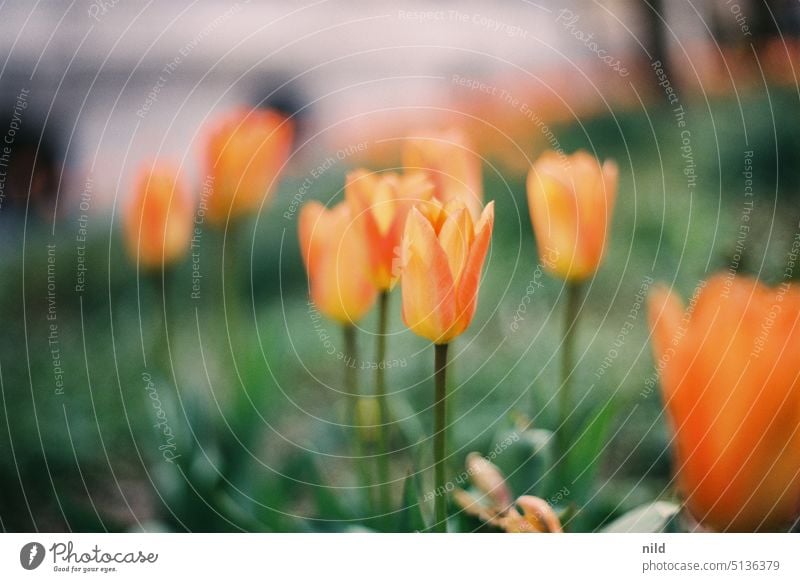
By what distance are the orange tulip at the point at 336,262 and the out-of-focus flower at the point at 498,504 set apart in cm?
14

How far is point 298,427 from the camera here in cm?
60

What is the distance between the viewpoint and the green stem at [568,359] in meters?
0.59

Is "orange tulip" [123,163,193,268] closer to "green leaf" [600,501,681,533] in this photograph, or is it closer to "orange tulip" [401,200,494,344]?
"orange tulip" [401,200,494,344]

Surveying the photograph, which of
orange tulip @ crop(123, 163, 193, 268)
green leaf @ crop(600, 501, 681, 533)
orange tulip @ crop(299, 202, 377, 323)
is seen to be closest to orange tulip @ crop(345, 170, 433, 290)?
orange tulip @ crop(299, 202, 377, 323)

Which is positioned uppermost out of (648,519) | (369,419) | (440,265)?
(440,265)

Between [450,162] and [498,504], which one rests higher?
[450,162]

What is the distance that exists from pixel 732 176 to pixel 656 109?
7 centimetres

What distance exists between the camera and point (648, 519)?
594 mm

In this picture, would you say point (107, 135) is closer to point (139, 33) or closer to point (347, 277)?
point (139, 33)
